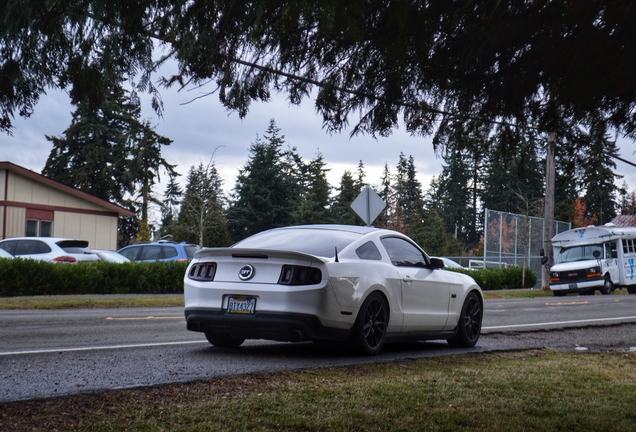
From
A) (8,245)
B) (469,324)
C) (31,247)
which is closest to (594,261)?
(31,247)

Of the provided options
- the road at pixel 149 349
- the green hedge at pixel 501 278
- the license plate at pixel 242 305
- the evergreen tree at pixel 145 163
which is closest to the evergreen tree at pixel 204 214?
the evergreen tree at pixel 145 163

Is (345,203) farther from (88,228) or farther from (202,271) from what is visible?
(202,271)

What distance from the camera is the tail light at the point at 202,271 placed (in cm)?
870

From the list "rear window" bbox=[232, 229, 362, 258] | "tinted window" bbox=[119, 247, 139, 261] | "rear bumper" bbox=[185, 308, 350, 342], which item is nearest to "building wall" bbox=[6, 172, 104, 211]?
"tinted window" bbox=[119, 247, 139, 261]

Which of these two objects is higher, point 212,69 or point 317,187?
point 317,187

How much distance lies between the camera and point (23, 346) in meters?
9.09

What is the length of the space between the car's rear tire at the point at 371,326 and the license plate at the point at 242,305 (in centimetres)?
114

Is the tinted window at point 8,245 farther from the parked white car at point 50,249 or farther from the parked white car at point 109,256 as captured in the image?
the parked white car at point 109,256

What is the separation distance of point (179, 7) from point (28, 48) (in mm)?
1135

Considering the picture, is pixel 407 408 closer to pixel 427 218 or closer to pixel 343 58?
pixel 343 58

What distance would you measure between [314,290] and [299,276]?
232 mm

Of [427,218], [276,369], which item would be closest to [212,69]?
[276,369]

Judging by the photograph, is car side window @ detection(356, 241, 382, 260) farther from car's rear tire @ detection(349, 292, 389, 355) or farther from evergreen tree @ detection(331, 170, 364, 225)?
evergreen tree @ detection(331, 170, 364, 225)

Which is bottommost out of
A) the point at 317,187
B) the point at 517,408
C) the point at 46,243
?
the point at 517,408
